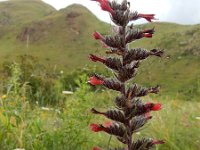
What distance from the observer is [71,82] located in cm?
4112

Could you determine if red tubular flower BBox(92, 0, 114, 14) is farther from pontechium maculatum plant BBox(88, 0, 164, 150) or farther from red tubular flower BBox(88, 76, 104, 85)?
red tubular flower BBox(88, 76, 104, 85)

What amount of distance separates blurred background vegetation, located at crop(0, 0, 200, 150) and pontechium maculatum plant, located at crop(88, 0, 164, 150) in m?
0.19

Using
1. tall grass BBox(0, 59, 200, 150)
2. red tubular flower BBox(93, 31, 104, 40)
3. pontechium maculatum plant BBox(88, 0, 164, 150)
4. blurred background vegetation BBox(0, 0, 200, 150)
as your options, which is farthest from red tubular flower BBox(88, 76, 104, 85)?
tall grass BBox(0, 59, 200, 150)

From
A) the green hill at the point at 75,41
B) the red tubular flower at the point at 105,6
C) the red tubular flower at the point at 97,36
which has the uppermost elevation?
the red tubular flower at the point at 105,6

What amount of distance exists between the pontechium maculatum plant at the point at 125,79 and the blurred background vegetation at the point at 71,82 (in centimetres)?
19

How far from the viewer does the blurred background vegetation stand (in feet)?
17.8

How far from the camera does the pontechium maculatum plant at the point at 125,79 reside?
257cm

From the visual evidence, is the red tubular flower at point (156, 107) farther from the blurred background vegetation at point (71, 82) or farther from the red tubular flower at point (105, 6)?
the red tubular flower at point (105, 6)

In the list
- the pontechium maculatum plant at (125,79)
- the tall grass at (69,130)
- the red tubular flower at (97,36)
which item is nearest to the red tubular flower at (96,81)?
the pontechium maculatum plant at (125,79)

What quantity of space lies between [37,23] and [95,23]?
19978mm

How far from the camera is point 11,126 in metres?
5.58

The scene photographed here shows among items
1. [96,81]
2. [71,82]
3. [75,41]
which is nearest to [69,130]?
[96,81]

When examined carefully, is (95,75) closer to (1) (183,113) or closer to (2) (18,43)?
(1) (183,113)

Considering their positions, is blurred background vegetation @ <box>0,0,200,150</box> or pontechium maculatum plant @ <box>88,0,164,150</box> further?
blurred background vegetation @ <box>0,0,200,150</box>
